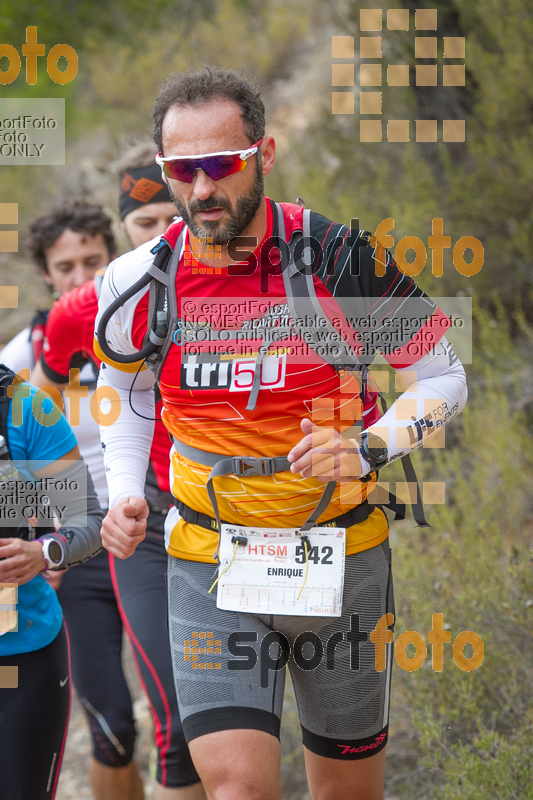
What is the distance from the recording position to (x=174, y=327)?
2.21 m

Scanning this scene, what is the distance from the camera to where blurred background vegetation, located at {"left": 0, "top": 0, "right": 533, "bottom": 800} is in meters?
3.14

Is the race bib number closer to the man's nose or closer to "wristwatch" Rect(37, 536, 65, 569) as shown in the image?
"wristwatch" Rect(37, 536, 65, 569)

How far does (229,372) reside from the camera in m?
2.21

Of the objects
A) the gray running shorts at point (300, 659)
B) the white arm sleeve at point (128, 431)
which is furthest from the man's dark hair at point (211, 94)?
the gray running shorts at point (300, 659)

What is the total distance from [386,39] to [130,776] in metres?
6.54

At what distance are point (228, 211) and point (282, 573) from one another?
1.04 m

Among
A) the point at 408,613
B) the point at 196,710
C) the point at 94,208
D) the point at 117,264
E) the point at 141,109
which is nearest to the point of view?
the point at 196,710

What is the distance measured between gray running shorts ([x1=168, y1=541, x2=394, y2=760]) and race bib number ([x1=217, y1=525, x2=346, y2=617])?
44 mm

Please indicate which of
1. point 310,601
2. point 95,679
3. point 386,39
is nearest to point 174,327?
point 310,601

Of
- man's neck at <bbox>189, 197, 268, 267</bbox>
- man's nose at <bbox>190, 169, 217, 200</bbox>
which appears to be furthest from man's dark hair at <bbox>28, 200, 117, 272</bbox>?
man's nose at <bbox>190, 169, 217, 200</bbox>

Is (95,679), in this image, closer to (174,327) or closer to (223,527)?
(223,527)

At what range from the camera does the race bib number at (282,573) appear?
7.32 ft

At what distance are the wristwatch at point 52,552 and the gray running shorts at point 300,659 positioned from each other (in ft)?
1.17

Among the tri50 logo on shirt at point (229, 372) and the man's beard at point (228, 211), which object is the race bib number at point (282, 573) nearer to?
the tri50 logo on shirt at point (229, 372)
